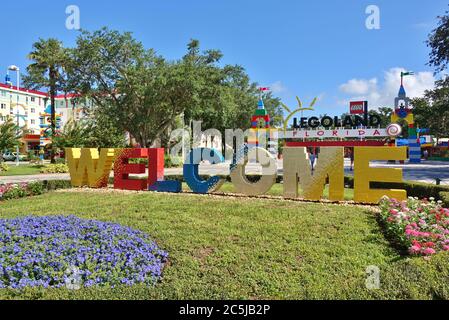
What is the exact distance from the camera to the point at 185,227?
7.58m

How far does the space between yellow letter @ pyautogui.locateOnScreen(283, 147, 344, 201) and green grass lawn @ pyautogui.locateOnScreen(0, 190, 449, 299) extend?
3.52ft

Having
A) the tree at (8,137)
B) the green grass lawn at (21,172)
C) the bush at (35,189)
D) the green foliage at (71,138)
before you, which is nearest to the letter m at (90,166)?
the bush at (35,189)

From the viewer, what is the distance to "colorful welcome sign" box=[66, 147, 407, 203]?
33.8 ft

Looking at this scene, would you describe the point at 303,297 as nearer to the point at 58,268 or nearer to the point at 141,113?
the point at 58,268

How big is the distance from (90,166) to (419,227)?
37.5ft

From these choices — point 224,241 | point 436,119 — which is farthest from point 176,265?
point 436,119

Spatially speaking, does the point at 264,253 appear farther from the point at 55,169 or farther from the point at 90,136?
the point at 90,136

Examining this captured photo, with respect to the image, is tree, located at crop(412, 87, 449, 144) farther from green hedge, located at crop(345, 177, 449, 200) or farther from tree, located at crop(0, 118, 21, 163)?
tree, located at crop(0, 118, 21, 163)

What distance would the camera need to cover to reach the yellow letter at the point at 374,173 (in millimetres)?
9961

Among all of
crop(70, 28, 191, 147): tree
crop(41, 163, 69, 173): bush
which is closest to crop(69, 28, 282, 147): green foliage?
crop(70, 28, 191, 147): tree

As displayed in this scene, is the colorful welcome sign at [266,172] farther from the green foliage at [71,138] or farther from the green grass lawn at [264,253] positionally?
the green foliage at [71,138]

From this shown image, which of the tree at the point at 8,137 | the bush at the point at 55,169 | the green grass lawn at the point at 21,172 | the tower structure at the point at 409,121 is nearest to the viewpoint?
the tree at the point at 8,137

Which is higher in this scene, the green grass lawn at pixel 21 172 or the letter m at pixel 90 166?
the letter m at pixel 90 166
